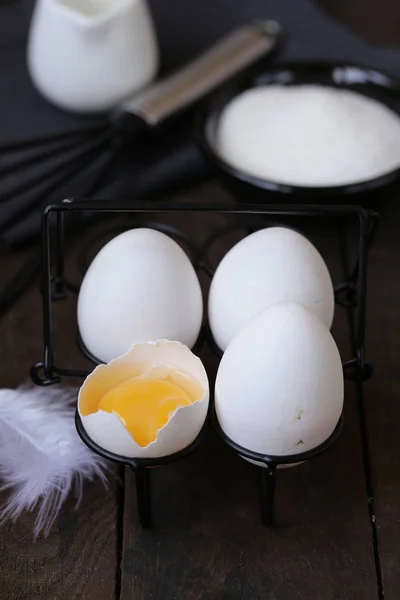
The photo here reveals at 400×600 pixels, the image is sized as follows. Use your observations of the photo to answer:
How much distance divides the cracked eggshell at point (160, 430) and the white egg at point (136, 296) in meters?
0.02

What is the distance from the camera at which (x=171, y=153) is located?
786mm

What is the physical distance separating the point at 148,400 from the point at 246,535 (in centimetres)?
10

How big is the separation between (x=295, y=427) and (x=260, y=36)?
1.73 ft

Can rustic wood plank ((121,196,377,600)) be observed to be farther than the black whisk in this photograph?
No

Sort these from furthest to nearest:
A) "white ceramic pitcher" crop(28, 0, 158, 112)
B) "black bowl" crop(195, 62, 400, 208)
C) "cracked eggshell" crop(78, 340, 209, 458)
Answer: "white ceramic pitcher" crop(28, 0, 158, 112)
"black bowl" crop(195, 62, 400, 208)
"cracked eggshell" crop(78, 340, 209, 458)

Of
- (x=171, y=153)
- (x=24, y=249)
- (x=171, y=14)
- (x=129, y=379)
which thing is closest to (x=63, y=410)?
(x=129, y=379)

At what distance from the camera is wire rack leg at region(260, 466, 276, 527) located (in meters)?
0.48

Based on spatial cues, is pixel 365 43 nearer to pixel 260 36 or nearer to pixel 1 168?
pixel 260 36

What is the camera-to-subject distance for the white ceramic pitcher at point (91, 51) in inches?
30.8

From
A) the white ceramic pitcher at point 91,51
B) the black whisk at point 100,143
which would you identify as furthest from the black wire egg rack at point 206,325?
the white ceramic pitcher at point 91,51

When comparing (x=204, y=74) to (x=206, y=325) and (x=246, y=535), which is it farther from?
(x=246, y=535)

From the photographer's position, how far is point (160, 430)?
45 centimetres

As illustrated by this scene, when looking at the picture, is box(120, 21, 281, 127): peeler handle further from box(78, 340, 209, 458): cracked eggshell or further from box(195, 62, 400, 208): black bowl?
box(78, 340, 209, 458): cracked eggshell

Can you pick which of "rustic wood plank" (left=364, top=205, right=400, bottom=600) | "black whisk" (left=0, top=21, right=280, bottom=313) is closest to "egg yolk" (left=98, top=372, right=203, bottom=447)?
"rustic wood plank" (left=364, top=205, right=400, bottom=600)
